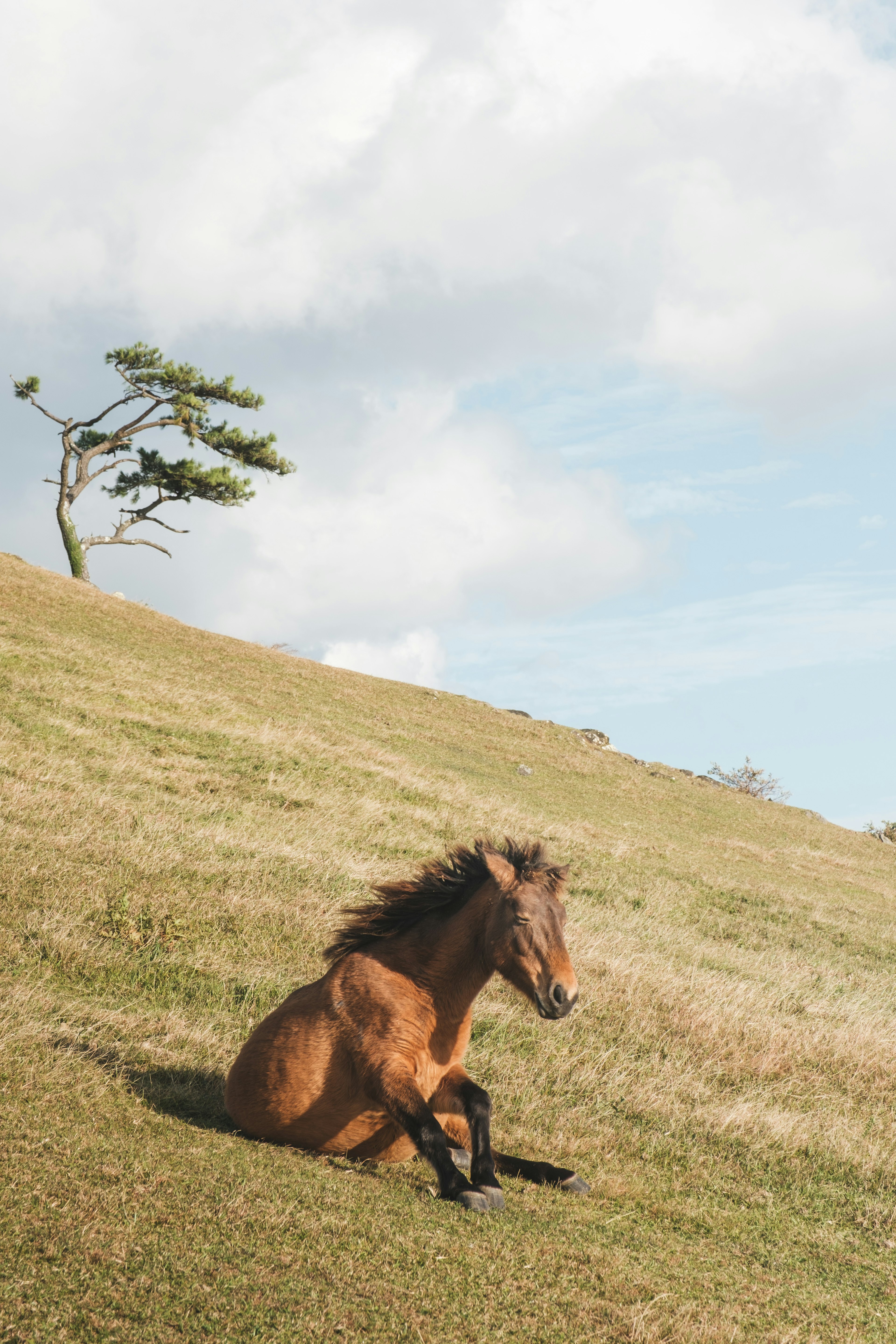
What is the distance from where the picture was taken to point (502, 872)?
544 centimetres

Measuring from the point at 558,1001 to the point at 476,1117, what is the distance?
97 centimetres

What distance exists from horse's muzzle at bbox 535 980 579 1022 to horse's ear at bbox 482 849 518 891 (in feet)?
2.04

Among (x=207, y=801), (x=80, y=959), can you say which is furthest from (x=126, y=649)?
(x=80, y=959)

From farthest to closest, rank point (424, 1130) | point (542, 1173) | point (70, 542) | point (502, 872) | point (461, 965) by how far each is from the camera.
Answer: point (70, 542) → point (542, 1173) → point (461, 965) → point (502, 872) → point (424, 1130)

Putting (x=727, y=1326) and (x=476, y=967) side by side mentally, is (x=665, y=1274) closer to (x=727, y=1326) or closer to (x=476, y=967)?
(x=727, y=1326)

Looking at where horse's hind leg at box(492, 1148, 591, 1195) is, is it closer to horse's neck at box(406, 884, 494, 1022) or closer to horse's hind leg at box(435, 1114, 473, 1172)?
horse's hind leg at box(435, 1114, 473, 1172)

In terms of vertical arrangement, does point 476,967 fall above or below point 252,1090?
above

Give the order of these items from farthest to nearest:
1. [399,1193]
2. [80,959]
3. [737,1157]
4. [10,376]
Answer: [10,376]
[80,959]
[737,1157]
[399,1193]

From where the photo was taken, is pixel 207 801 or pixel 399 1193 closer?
pixel 399 1193

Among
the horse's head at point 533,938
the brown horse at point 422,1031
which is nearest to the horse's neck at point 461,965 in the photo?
the brown horse at point 422,1031

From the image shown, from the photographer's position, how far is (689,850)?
1218 inches

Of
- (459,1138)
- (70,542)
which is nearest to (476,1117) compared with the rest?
(459,1138)

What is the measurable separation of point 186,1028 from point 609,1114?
144 inches

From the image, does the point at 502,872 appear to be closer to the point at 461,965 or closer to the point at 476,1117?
the point at 461,965
